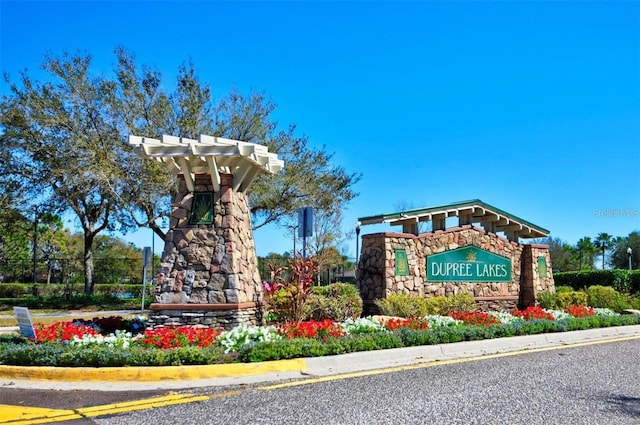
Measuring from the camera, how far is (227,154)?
1102 cm

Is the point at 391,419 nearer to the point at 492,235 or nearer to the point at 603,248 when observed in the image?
the point at 492,235

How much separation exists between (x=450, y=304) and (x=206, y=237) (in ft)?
20.9

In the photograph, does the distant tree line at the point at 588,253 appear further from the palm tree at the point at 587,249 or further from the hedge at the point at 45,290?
the hedge at the point at 45,290

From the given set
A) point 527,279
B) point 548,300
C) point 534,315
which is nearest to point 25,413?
point 534,315

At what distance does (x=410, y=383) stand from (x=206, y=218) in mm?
5927

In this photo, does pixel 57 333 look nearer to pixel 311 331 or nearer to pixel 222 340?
pixel 222 340

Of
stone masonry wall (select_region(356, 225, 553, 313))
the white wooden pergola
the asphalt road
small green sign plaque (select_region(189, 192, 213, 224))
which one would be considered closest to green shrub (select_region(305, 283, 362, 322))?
stone masonry wall (select_region(356, 225, 553, 313))

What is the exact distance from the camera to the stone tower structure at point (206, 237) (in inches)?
433

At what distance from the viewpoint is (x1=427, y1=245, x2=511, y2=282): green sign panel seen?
15.5m

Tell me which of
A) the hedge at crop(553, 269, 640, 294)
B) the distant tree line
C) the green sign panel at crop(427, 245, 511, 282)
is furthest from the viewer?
the distant tree line

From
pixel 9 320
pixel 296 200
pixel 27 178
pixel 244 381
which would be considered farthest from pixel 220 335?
pixel 27 178

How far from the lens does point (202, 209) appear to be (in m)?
11.6

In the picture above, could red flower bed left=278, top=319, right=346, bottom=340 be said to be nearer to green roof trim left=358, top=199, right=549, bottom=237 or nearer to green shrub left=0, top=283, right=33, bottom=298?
green roof trim left=358, top=199, right=549, bottom=237

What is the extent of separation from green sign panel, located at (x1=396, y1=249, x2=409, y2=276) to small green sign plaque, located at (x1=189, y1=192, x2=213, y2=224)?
5311 millimetres
